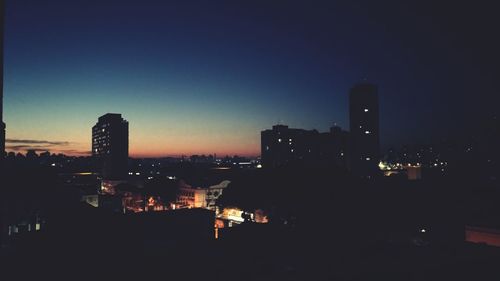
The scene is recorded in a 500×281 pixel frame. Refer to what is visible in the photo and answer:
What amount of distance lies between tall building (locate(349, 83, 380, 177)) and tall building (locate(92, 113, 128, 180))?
4369 centimetres

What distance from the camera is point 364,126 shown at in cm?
6181

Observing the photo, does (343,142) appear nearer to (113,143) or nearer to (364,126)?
(364,126)

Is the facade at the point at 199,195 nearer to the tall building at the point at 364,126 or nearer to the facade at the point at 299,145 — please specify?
the tall building at the point at 364,126

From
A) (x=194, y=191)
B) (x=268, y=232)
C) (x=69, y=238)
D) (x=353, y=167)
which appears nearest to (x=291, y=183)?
(x=268, y=232)

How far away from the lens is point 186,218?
16844 millimetres

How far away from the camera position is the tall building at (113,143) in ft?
240

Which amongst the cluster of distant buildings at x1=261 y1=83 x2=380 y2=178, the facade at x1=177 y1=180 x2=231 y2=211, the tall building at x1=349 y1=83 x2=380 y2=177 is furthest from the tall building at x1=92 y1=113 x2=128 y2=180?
the tall building at x1=349 y1=83 x2=380 y2=177

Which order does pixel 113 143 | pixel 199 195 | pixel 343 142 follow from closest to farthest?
1. pixel 199 195
2. pixel 113 143
3. pixel 343 142

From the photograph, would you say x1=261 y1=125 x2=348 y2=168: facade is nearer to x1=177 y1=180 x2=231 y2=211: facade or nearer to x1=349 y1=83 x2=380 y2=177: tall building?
x1=349 y1=83 x2=380 y2=177: tall building

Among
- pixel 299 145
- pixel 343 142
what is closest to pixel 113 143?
pixel 299 145

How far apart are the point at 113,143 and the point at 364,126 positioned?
50227 mm

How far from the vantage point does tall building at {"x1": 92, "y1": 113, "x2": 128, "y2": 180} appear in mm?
73125

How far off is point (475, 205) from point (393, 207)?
5.07 meters

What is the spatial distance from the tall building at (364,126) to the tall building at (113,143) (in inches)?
1720
